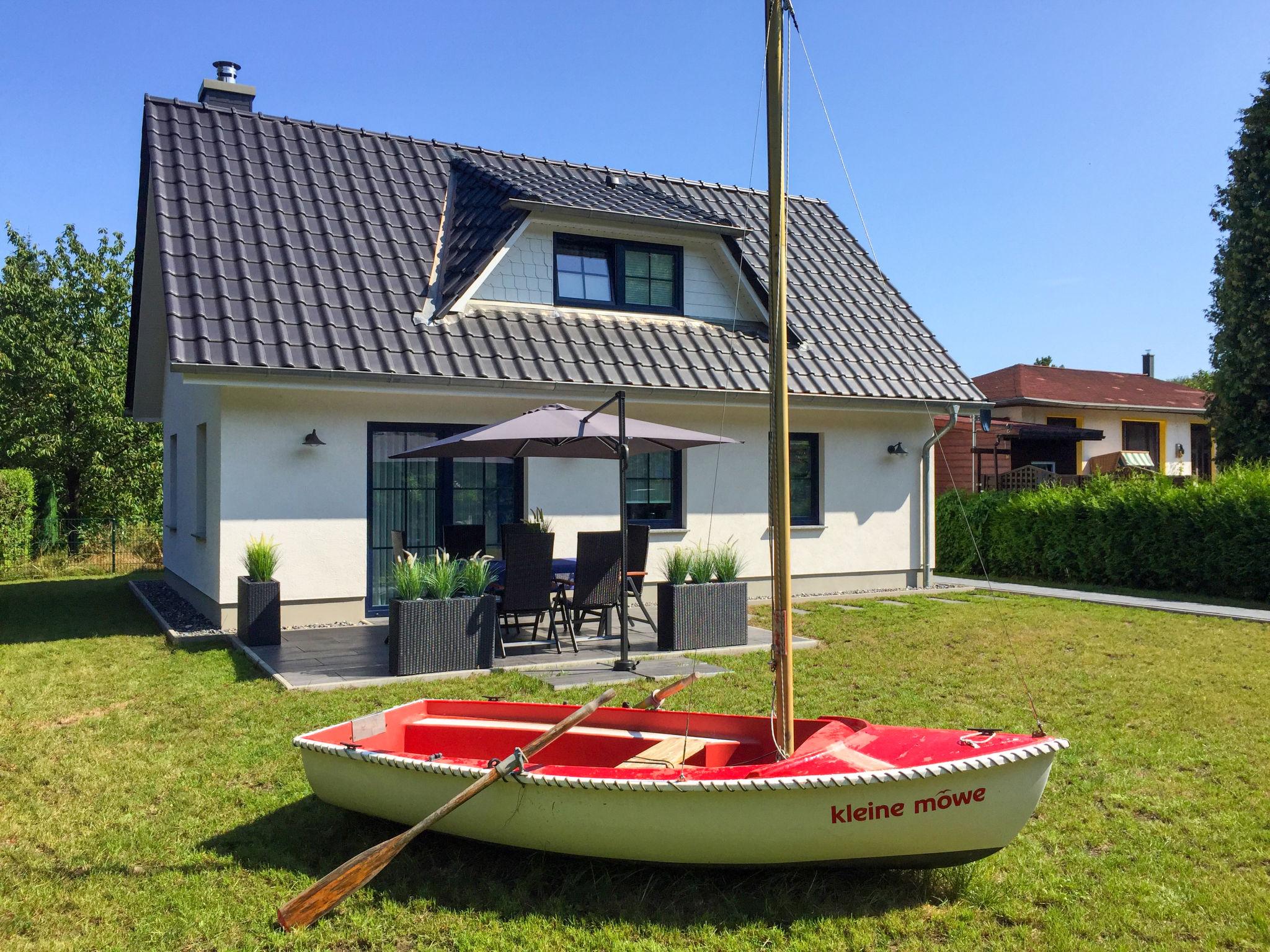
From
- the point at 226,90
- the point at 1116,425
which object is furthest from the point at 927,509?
the point at 1116,425

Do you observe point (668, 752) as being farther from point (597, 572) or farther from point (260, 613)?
point (260, 613)

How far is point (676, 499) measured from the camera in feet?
43.5

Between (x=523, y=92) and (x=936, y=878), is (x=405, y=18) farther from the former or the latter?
(x=936, y=878)

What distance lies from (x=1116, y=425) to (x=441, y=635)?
31003 mm

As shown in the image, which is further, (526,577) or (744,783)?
(526,577)

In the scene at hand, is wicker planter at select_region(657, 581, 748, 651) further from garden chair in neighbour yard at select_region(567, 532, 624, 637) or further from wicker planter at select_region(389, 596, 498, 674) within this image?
wicker planter at select_region(389, 596, 498, 674)

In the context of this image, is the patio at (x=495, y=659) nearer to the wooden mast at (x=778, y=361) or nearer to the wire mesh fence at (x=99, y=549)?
the wooden mast at (x=778, y=361)

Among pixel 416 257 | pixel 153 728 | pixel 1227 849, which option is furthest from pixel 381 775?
pixel 416 257

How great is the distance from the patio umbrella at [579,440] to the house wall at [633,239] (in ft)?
10.0

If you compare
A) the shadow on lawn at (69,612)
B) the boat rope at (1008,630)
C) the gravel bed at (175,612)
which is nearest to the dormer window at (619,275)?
the boat rope at (1008,630)

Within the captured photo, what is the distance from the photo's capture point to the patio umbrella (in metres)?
8.76

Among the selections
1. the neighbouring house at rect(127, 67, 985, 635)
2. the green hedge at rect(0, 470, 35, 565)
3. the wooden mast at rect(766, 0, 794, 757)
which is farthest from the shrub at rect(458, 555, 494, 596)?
the green hedge at rect(0, 470, 35, 565)

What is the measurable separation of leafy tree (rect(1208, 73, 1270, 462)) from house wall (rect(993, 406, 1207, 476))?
533cm

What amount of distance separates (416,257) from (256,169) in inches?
97.9
